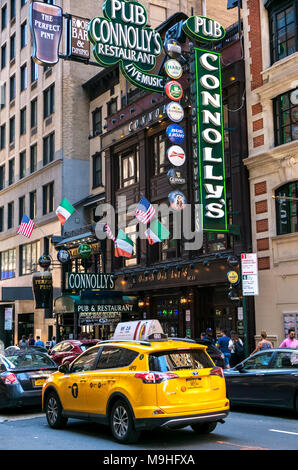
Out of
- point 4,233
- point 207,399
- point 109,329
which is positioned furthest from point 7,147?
point 207,399

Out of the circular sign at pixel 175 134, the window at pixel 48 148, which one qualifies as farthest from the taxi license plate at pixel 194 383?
the window at pixel 48 148

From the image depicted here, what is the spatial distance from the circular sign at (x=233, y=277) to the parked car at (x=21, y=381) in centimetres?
867

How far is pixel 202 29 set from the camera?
23.0 metres

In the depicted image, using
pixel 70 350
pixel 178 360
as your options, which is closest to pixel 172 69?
pixel 70 350

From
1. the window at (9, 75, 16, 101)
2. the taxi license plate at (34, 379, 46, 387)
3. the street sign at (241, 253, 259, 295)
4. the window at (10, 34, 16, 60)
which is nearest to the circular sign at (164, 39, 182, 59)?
the street sign at (241, 253, 259, 295)

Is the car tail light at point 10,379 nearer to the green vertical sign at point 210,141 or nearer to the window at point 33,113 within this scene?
the green vertical sign at point 210,141

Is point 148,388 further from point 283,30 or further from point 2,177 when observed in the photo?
point 2,177

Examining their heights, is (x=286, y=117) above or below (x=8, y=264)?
above

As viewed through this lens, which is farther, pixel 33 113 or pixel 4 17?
pixel 4 17

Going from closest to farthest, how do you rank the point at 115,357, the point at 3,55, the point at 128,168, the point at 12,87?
the point at 115,357 < the point at 128,168 < the point at 12,87 < the point at 3,55

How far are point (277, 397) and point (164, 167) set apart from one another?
1640 centimetres

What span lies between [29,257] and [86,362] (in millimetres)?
31902

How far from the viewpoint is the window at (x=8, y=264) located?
1762 inches
